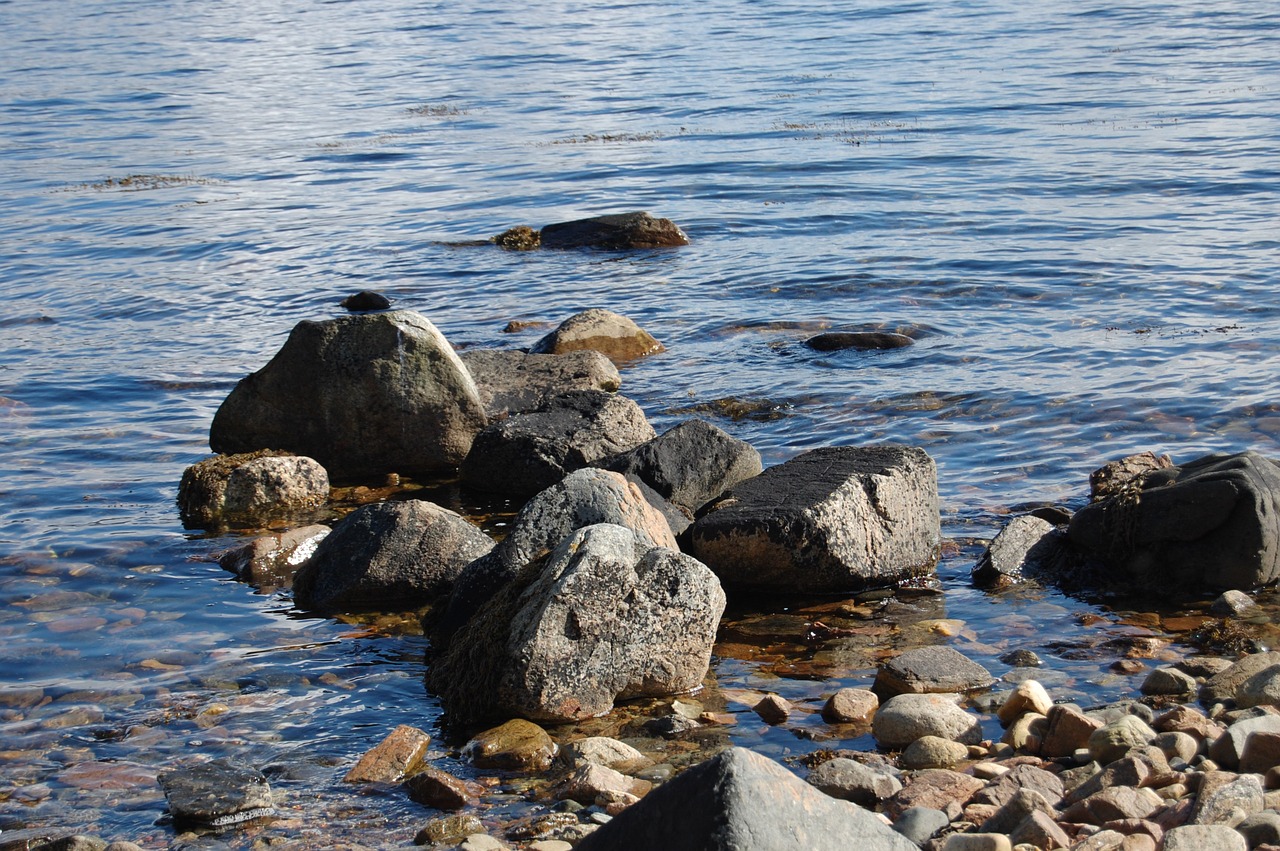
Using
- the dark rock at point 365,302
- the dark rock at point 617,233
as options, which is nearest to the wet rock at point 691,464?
the dark rock at point 365,302

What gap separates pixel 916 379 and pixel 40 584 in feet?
23.8

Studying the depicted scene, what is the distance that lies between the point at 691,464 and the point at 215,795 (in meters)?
4.20

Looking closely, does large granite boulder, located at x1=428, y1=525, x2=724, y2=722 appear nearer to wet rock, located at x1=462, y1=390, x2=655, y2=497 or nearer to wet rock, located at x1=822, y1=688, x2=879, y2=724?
wet rock, located at x1=822, y1=688, x2=879, y2=724

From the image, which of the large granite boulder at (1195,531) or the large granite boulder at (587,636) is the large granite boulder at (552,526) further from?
the large granite boulder at (1195,531)

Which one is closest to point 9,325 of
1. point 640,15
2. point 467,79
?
point 467,79

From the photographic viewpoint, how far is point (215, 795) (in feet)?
16.9

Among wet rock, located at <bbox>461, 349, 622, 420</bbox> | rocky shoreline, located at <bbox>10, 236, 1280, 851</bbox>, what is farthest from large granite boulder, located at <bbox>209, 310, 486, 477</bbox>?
wet rock, located at <bbox>461, 349, 622, 420</bbox>

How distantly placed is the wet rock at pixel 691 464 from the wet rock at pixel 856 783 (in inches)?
138

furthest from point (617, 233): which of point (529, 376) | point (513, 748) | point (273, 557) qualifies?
point (513, 748)

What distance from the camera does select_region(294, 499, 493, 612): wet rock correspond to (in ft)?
24.2

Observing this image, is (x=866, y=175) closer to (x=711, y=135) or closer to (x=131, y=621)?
(x=711, y=135)

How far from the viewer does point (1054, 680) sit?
6180mm

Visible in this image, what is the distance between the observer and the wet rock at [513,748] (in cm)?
544

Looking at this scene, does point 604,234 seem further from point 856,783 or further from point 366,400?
point 856,783
